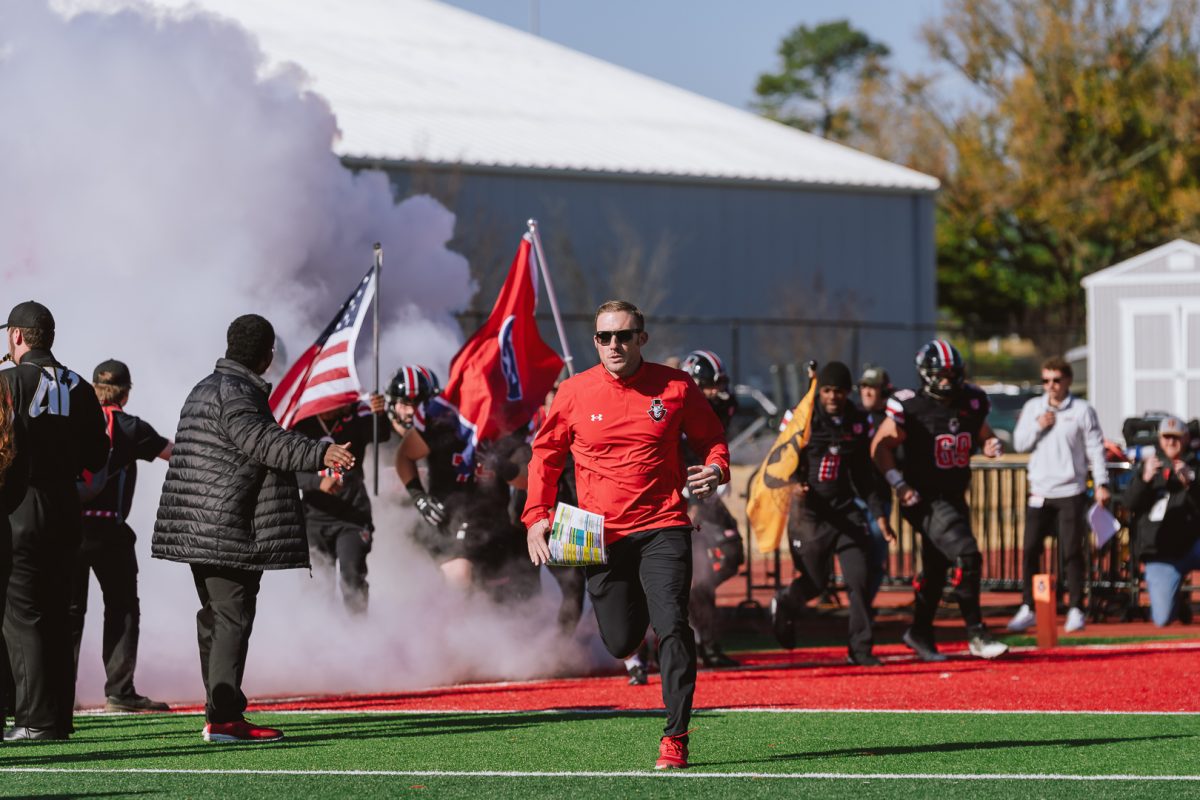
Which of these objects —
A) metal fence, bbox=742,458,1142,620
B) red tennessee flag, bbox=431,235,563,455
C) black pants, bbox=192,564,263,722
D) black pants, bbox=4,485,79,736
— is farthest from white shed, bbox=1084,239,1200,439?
black pants, bbox=4,485,79,736

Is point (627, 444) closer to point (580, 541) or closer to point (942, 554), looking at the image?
point (580, 541)

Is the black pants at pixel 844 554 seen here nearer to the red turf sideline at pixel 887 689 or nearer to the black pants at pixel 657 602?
the red turf sideline at pixel 887 689

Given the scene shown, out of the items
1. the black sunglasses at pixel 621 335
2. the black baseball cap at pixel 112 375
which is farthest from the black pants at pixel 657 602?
the black baseball cap at pixel 112 375

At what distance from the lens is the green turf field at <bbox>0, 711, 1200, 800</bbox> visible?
668cm

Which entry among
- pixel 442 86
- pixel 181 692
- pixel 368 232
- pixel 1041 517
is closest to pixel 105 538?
pixel 181 692

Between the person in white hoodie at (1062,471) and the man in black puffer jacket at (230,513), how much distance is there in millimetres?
7081

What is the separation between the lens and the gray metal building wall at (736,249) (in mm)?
31703

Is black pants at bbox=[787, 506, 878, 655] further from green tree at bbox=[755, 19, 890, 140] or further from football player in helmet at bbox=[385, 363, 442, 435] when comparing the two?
green tree at bbox=[755, 19, 890, 140]

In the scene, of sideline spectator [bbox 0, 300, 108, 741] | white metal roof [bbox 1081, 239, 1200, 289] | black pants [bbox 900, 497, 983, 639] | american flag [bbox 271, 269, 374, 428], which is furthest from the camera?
white metal roof [bbox 1081, 239, 1200, 289]

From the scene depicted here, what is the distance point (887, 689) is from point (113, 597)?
13.5ft

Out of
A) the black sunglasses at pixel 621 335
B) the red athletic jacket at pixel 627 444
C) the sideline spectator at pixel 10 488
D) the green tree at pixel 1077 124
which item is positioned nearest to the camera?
the black sunglasses at pixel 621 335

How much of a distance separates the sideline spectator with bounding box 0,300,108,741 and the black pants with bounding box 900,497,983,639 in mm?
5278

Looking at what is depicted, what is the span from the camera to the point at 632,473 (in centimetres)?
738

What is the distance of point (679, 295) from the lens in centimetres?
3572
